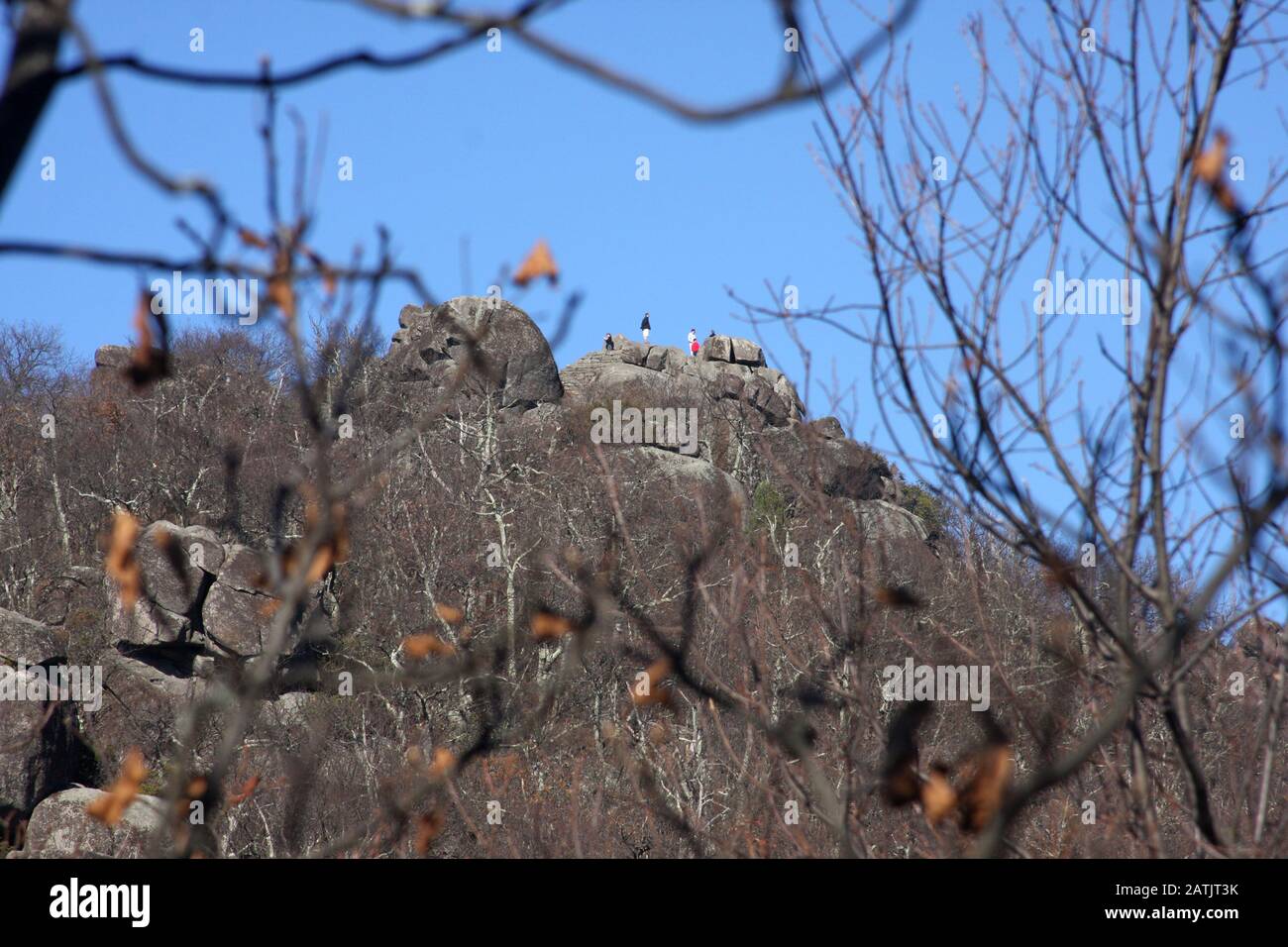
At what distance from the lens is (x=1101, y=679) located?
2.92 metres

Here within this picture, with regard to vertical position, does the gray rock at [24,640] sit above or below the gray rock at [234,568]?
below

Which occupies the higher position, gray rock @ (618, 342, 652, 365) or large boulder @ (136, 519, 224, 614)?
gray rock @ (618, 342, 652, 365)

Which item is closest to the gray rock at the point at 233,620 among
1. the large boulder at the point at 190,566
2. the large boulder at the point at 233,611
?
the large boulder at the point at 233,611

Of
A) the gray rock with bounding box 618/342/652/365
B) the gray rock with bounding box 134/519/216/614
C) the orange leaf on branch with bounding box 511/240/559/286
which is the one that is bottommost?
the orange leaf on branch with bounding box 511/240/559/286

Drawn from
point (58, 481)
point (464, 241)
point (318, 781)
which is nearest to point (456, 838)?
point (318, 781)

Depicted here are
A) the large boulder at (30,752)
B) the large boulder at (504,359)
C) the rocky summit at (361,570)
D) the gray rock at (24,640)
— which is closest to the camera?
the large boulder at (30,752)

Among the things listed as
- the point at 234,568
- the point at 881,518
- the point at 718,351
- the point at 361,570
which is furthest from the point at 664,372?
the point at 881,518

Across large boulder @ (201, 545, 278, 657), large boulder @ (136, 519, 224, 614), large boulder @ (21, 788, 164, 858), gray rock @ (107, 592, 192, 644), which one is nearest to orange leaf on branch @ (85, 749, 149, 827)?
large boulder @ (21, 788, 164, 858)

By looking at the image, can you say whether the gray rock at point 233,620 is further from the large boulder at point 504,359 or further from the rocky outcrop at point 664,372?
the large boulder at point 504,359

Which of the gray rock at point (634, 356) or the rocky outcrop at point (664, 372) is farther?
the gray rock at point (634, 356)

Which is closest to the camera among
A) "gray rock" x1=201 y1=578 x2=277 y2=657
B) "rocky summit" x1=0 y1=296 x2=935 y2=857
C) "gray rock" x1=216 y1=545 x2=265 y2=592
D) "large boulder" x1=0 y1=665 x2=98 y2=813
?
"large boulder" x1=0 y1=665 x2=98 y2=813

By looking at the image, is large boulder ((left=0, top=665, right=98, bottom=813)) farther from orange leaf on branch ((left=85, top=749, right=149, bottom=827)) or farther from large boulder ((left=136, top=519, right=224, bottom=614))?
orange leaf on branch ((left=85, top=749, right=149, bottom=827))
